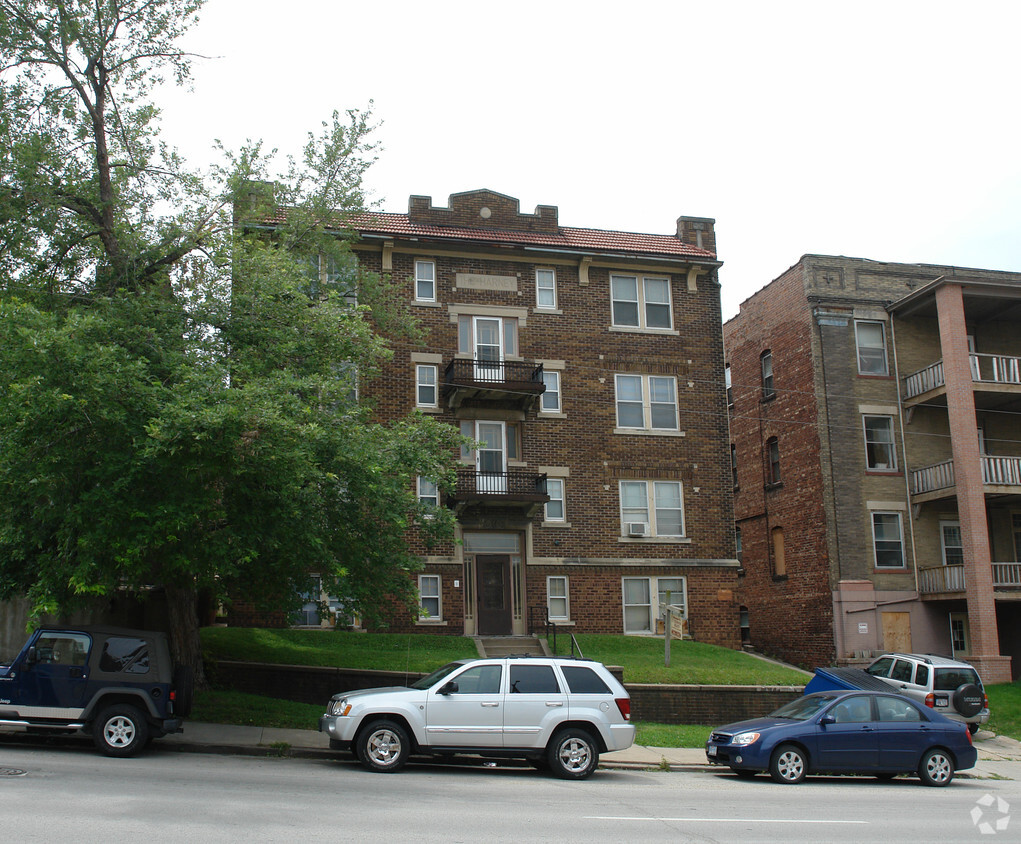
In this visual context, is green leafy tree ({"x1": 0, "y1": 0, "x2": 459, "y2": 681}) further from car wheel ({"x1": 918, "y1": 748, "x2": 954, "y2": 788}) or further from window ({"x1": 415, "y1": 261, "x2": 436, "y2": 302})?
car wheel ({"x1": 918, "y1": 748, "x2": 954, "y2": 788})

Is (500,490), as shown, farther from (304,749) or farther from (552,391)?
(304,749)

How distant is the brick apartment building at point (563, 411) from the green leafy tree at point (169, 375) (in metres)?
6.46

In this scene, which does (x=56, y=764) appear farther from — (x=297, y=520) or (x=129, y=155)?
(x=129, y=155)

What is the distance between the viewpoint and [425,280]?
27453mm

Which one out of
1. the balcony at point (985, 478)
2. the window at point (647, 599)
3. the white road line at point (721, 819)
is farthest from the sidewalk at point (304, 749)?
the balcony at point (985, 478)

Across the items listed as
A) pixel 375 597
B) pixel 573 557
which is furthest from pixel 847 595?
pixel 375 597

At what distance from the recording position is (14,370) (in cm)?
1294

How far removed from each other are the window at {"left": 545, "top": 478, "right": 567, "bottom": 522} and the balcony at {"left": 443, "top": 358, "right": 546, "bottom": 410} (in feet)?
7.43

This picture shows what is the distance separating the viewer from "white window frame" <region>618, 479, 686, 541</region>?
1079 inches

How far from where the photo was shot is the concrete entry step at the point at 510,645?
24422 mm

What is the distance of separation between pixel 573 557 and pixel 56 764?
16.3 m

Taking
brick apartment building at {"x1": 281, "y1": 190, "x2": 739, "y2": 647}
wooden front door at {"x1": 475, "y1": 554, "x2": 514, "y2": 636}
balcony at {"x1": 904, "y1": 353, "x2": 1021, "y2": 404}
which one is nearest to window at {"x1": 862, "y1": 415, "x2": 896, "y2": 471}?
balcony at {"x1": 904, "y1": 353, "x2": 1021, "y2": 404}

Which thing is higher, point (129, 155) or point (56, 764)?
point (129, 155)

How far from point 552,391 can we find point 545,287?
3173 mm
